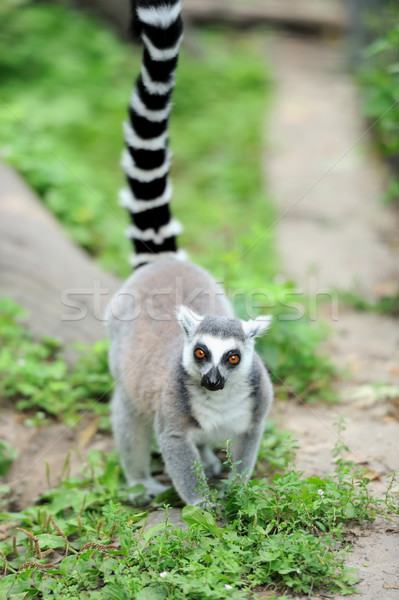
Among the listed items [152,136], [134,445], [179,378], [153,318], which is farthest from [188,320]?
[152,136]

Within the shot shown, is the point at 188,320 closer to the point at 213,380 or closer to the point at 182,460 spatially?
the point at 213,380

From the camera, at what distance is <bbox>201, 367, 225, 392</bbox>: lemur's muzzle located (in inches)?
124

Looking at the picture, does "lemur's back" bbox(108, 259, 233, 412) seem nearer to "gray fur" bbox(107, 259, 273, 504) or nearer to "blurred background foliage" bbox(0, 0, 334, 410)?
"gray fur" bbox(107, 259, 273, 504)

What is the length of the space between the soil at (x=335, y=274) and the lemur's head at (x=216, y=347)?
809 mm

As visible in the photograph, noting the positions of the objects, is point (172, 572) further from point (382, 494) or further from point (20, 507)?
point (20, 507)

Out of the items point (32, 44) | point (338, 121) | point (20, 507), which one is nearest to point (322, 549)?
point (20, 507)

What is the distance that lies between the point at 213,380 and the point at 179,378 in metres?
0.39

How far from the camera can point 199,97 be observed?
11.4m

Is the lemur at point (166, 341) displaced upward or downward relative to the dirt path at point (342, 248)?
upward

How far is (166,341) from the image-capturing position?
387 cm

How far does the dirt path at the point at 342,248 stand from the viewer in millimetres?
3936

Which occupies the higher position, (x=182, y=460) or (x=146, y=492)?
(x=182, y=460)

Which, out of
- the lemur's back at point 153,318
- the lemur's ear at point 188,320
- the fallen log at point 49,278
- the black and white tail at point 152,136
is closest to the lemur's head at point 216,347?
the lemur's ear at point 188,320

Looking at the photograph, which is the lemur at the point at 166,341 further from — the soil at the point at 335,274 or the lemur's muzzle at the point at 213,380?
the soil at the point at 335,274
